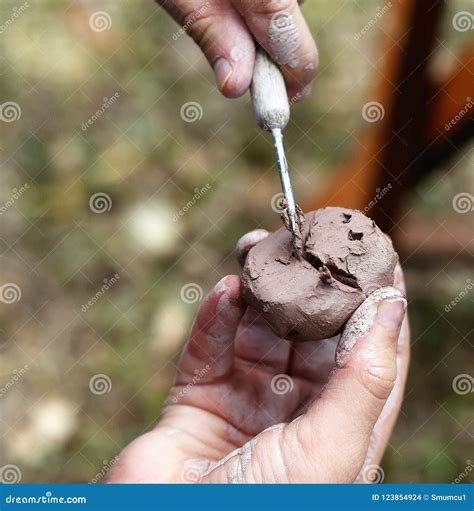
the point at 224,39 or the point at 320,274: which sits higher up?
the point at 224,39

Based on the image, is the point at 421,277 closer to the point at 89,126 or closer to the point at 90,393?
the point at 90,393

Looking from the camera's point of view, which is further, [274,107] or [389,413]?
[389,413]

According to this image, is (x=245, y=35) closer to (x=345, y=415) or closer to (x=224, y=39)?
(x=224, y=39)

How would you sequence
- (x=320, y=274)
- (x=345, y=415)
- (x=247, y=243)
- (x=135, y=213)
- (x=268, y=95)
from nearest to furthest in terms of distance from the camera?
(x=345, y=415)
(x=320, y=274)
(x=268, y=95)
(x=247, y=243)
(x=135, y=213)

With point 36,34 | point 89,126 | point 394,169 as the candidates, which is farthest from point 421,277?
point 36,34

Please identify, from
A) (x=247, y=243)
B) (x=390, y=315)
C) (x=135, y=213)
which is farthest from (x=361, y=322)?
(x=135, y=213)

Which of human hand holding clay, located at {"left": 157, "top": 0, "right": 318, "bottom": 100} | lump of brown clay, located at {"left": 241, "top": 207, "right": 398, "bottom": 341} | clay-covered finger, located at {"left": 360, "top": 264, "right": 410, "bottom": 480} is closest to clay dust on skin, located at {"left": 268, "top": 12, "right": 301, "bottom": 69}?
human hand holding clay, located at {"left": 157, "top": 0, "right": 318, "bottom": 100}

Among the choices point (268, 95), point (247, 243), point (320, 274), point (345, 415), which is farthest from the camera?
point (247, 243)

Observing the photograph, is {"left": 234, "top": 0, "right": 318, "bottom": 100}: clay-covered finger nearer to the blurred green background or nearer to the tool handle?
the tool handle
